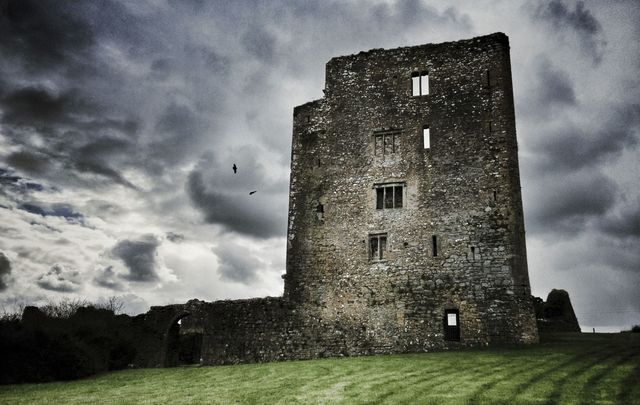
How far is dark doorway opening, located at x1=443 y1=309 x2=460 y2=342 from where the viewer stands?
2280 cm

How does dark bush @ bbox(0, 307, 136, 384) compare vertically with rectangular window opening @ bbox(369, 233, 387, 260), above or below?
below

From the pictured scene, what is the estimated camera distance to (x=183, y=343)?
29484 millimetres

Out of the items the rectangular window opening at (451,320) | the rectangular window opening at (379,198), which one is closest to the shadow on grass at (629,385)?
the rectangular window opening at (451,320)

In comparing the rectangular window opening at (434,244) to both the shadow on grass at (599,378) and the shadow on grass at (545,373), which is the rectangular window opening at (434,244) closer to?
the shadow on grass at (545,373)

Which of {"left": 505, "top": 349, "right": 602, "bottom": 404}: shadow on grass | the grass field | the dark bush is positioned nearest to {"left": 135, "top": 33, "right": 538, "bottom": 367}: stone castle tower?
the dark bush

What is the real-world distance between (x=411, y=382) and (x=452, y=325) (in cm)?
914

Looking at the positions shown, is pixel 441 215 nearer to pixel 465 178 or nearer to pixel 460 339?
pixel 465 178

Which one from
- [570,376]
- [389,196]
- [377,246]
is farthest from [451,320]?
Answer: [570,376]

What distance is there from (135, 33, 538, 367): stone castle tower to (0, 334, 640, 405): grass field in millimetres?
2919

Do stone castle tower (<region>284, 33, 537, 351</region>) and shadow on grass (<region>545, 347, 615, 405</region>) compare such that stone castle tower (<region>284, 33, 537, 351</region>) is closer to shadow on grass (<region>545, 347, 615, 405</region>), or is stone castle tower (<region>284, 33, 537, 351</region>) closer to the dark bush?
shadow on grass (<region>545, 347, 615, 405</region>)

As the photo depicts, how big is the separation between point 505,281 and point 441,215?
383 centimetres

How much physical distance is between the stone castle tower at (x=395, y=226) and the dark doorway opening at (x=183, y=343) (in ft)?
0.41

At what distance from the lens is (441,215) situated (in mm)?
24016

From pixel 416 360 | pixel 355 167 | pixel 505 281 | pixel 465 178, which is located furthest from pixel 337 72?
pixel 416 360
